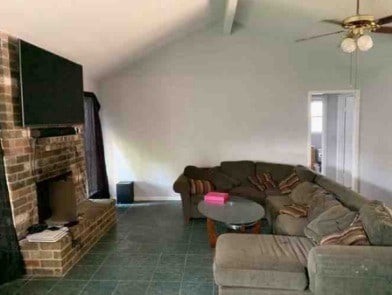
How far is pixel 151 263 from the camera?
130 inches

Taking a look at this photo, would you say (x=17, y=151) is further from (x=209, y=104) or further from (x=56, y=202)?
(x=209, y=104)

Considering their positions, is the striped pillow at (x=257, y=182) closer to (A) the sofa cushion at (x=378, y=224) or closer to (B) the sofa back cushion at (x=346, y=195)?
(B) the sofa back cushion at (x=346, y=195)

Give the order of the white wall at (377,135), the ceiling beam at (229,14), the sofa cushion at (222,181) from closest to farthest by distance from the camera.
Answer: the ceiling beam at (229,14) → the white wall at (377,135) → the sofa cushion at (222,181)

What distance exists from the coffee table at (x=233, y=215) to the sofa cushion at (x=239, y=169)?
1229 millimetres

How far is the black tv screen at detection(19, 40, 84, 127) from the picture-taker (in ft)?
9.87

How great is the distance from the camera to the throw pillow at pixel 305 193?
381cm

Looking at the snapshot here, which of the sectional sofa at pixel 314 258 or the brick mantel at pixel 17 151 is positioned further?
the brick mantel at pixel 17 151

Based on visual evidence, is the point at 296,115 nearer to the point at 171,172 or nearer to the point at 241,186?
the point at 241,186

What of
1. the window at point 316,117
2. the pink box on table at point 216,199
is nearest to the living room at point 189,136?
the pink box on table at point 216,199

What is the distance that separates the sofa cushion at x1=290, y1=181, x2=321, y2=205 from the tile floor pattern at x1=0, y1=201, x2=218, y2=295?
1265mm

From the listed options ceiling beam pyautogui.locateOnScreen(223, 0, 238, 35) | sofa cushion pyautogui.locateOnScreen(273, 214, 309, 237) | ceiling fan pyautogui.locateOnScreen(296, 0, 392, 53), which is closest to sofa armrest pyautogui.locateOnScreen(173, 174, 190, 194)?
sofa cushion pyautogui.locateOnScreen(273, 214, 309, 237)

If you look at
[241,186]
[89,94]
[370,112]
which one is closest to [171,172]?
[241,186]

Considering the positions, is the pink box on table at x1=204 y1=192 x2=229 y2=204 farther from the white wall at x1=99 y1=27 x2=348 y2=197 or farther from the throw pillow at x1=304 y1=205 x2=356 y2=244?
the white wall at x1=99 y1=27 x2=348 y2=197

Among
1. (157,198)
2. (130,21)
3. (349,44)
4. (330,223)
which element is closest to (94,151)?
(157,198)
